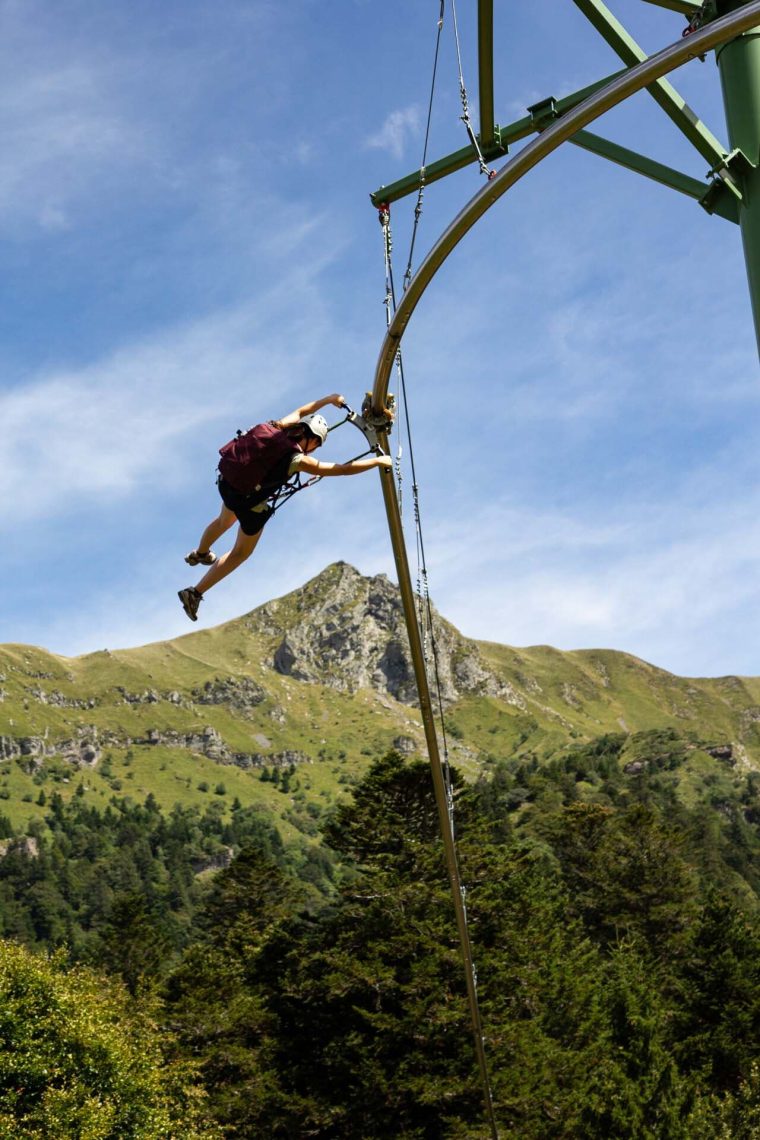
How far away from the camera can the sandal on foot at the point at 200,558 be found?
8.74 meters

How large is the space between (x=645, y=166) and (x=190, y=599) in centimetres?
453

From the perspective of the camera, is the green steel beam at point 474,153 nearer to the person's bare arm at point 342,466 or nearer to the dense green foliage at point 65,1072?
the person's bare arm at point 342,466

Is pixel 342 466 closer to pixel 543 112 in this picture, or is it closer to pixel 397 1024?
pixel 543 112

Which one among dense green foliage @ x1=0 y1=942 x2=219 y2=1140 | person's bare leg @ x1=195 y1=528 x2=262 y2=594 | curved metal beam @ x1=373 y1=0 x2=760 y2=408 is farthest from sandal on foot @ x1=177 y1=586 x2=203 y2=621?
dense green foliage @ x1=0 y1=942 x2=219 y2=1140

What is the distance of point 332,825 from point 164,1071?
11.1 m

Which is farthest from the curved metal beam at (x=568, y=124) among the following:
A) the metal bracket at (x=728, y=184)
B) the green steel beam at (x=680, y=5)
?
the green steel beam at (x=680, y=5)

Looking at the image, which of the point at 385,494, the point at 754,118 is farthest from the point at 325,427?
the point at 754,118

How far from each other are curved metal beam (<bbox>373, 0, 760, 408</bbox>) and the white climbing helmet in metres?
1.01

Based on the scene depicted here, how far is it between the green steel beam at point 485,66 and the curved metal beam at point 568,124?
1082mm

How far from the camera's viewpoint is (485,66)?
657 cm

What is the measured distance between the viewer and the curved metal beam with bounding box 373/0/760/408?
193 inches

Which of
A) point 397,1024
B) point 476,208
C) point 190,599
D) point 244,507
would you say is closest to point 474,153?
point 476,208

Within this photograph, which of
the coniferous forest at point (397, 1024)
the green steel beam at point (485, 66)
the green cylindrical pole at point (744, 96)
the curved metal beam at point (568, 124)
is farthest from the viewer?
the coniferous forest at point (397, 1024)

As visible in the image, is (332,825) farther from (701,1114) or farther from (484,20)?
(484,20)
